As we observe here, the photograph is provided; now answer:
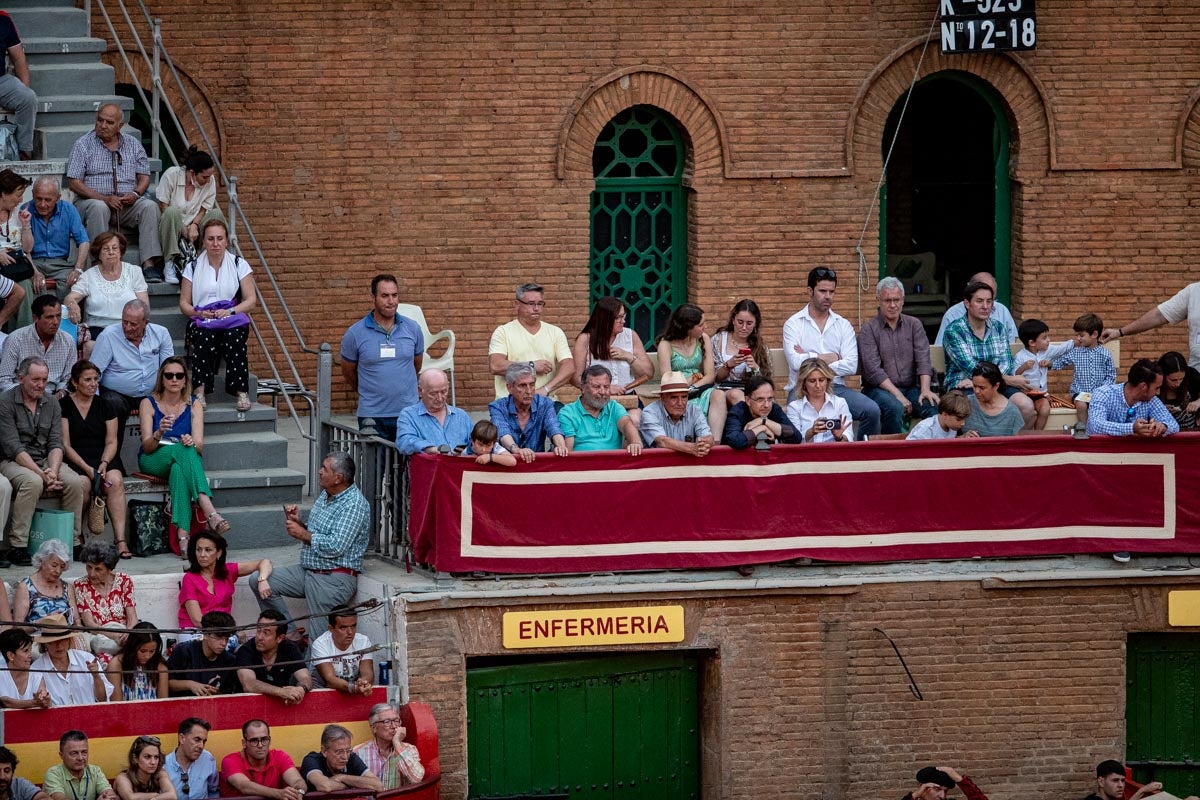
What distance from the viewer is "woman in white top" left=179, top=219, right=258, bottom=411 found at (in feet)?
52.6

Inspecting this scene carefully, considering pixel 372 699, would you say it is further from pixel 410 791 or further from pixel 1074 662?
pixel 1074 662

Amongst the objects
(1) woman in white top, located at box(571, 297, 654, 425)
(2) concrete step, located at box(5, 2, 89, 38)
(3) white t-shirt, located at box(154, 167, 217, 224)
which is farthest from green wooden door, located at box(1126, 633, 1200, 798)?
(2) concrete step, located at box(5, 2, 89, 38)

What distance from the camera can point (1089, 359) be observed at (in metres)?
16.8

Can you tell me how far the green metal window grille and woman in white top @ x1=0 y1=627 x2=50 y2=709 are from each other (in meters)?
8.28

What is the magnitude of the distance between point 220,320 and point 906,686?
18.6 feet

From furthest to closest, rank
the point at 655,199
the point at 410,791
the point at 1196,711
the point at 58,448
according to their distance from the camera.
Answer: the point at 655,199 < the point at 1196,711 < the point at 58,448 < the point at 410,791

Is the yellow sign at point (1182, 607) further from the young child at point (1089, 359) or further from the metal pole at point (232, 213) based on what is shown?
the metal pole at point (232, 213)

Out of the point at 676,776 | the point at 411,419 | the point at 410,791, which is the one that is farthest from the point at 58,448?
the point at 676,776

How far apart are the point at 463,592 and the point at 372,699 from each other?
0.96 metres

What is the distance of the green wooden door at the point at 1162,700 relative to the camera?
52.5ft

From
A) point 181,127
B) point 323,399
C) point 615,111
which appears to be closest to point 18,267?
point 323,399

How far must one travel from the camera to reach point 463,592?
1463cm

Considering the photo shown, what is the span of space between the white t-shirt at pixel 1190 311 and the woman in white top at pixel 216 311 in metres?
7.07

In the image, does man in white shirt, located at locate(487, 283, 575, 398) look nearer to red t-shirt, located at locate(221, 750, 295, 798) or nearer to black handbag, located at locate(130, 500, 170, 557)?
black handbag, located at locate(130, 500, 170, 557)
